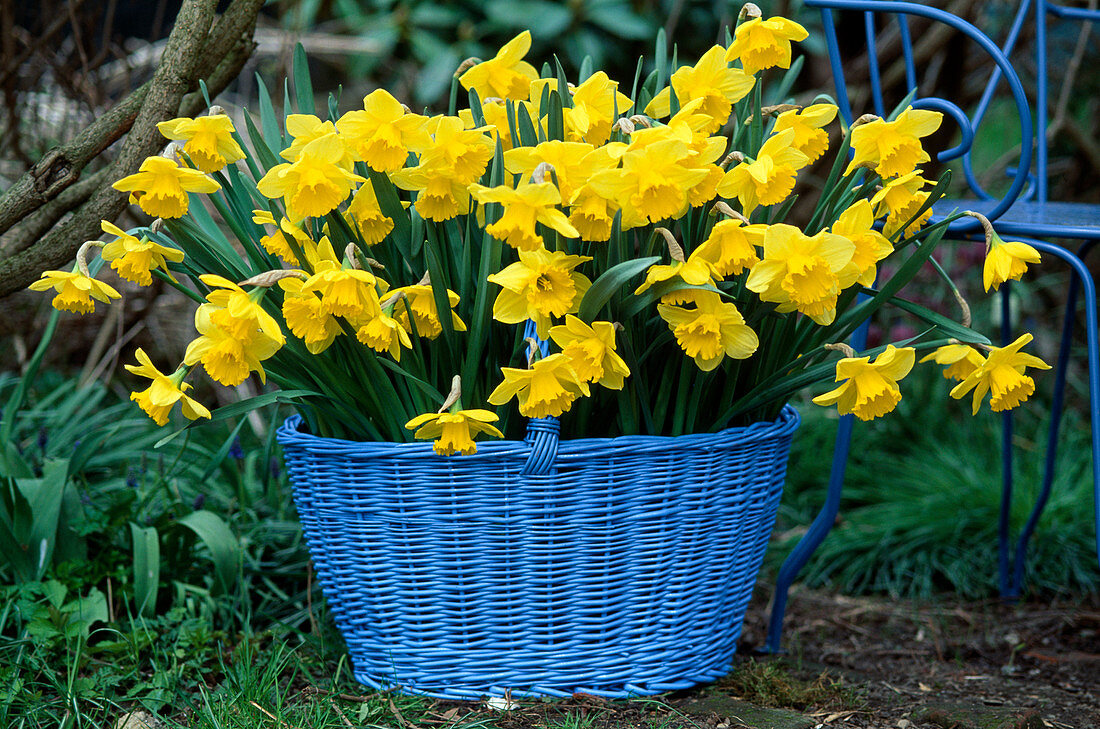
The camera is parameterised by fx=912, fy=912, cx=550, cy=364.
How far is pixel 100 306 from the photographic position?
90.4 inches

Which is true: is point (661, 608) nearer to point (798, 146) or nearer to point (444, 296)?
point (444, 296)

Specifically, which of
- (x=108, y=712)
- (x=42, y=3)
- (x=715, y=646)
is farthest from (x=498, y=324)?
(x=42, y=3)

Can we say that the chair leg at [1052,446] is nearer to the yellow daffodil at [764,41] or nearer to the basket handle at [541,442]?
the yellow daffodil at [764,41]

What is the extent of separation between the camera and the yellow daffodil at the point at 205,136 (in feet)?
3.13

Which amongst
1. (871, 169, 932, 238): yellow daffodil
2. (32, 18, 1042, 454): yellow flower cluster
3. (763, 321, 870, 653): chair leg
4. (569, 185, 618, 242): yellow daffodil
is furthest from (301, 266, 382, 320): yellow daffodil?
(763, 321, 870, 653): chair leg

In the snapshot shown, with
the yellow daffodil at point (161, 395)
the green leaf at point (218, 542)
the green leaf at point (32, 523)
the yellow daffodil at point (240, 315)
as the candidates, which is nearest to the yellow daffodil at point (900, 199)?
the yellow daffodil at point (240, 315)

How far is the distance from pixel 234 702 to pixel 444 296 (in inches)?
21.4

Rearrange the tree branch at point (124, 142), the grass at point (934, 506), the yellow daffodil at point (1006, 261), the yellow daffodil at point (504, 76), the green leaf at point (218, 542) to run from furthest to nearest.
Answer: the grass at point (934, 506)
the green leaf at point (218, 542)
the tree branch at point (124, 142)
the yellow daffodil at point (504, 76)
the yellow daffodil at point (1006, 261)

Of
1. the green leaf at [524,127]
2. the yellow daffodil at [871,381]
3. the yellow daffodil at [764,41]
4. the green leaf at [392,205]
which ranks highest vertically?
the yellow daffodil at [764,41]

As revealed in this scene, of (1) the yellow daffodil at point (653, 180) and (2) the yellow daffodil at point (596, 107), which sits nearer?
(1) the yellow daffodil at point (653, 180)

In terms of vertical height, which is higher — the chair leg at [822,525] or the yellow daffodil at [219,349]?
the yellow daffodil at [219,349]

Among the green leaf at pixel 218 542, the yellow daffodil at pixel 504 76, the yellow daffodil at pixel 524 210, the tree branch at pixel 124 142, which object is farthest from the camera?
the green leaf at pixel 218 542

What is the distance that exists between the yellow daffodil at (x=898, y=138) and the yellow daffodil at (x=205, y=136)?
0.69 m

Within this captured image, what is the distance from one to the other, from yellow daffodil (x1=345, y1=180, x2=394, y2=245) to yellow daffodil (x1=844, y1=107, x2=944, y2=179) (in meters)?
0.53
